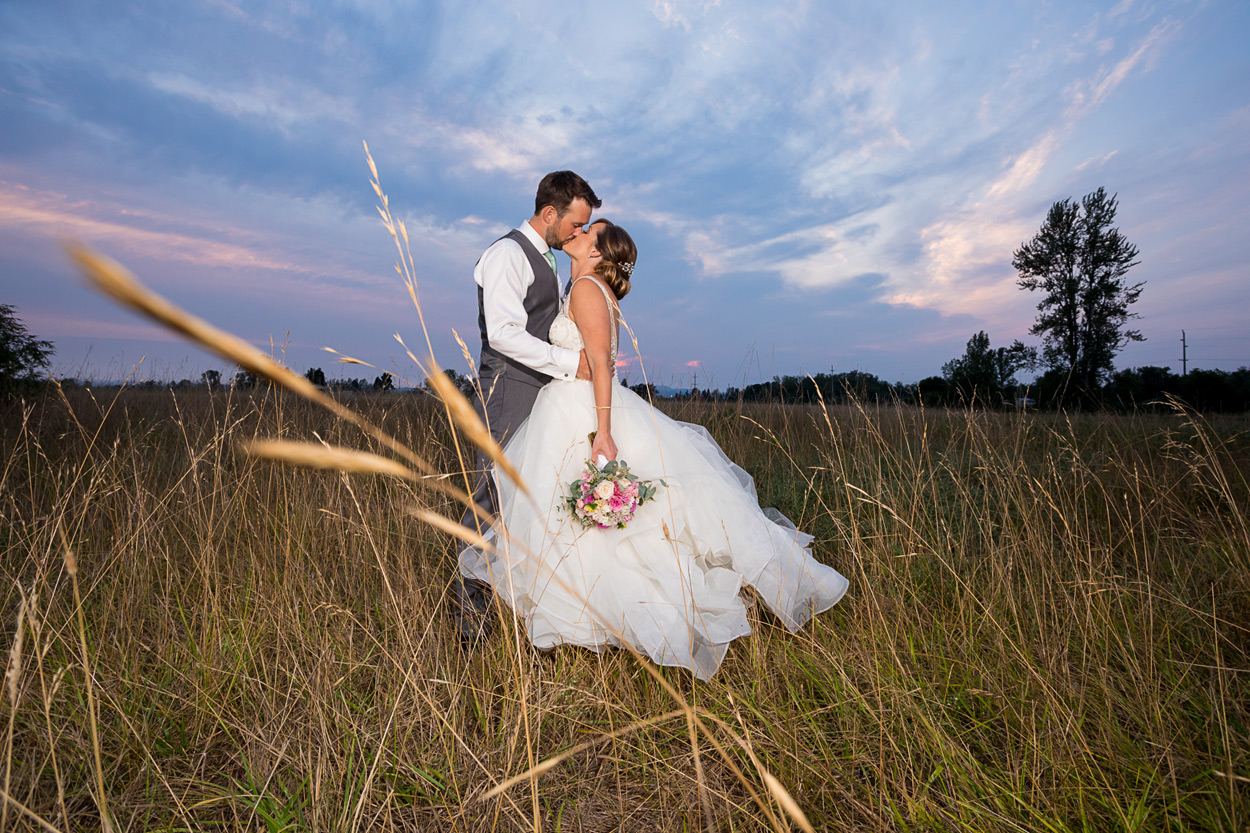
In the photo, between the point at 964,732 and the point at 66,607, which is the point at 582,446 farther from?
the point at 66,607

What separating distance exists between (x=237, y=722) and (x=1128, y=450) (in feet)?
28.9

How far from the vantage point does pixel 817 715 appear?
2252mm

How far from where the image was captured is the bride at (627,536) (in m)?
2.62

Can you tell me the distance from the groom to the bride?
0.44 feet

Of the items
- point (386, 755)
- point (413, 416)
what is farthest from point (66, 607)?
point (413, 416)

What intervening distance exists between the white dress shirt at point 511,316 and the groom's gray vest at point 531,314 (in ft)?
0.23

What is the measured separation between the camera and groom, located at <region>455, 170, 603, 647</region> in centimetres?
307

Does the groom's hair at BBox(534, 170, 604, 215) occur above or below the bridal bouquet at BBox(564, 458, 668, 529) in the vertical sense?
above

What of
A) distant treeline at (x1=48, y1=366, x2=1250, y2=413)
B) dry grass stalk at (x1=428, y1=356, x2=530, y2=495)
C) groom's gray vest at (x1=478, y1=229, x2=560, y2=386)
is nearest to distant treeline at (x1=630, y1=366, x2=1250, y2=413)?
distant treeline at (x1=48, y1=366, x2=1250, y2=413)

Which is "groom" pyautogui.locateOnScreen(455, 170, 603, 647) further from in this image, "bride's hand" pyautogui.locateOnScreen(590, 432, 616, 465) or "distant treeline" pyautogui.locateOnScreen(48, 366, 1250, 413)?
"distant treeline" pyautogui.locateOnScreen(48, 366, 1250, 413)

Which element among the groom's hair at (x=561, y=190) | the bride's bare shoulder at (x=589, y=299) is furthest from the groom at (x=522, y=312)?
the bride's bare shoulder at (x=589, y=299)

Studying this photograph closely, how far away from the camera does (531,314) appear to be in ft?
10.9

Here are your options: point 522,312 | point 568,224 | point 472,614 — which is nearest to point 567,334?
point 522,312

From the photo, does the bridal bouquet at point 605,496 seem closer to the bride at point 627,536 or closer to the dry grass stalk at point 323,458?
the bride at point 627,536
